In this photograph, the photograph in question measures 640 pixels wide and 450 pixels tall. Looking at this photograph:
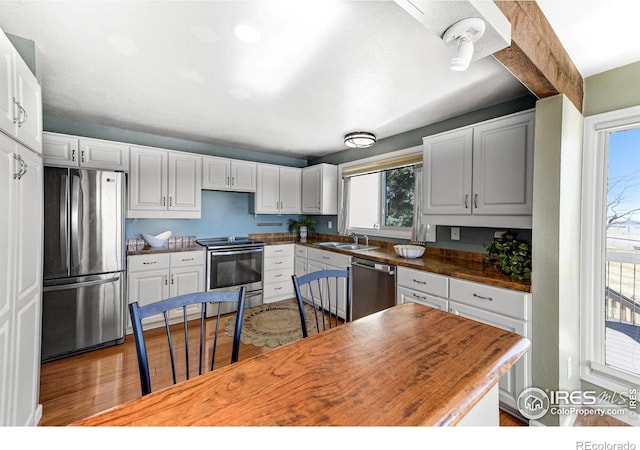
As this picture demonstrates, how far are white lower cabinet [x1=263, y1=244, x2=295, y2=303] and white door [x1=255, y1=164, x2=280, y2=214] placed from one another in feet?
2.09

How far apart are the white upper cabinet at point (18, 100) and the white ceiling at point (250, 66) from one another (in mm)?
312

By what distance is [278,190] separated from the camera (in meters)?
4.29

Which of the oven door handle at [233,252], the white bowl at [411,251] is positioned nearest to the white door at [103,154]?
the oven door handle at [233,252]

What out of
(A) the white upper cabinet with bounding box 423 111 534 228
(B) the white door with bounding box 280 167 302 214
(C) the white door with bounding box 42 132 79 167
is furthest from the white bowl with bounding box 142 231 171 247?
(A) the white upper cabinet with bounding box 423 111 534 228

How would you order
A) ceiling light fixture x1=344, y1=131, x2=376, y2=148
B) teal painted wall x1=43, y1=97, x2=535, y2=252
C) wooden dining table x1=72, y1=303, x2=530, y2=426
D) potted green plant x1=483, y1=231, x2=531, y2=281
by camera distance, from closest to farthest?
wooden dining table x1=72, y1=303, x2=530, y2=426, potted green plant x1=483, y1=231, x2=531, y2=281, teal painted wall x1=43, y1=97, x2=535, y2=252, ceiling light fixture x1=344, y1=131, x2=376, y2=148

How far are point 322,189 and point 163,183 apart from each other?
6.94 ft

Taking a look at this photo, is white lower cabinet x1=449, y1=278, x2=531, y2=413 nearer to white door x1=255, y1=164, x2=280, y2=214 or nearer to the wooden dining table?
the wooden dining table

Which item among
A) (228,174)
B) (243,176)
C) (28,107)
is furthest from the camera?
(243,176)

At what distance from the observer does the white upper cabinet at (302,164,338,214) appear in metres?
4.12

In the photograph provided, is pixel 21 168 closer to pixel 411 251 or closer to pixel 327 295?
pixel 327 295

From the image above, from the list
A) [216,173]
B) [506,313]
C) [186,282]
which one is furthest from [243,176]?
[506,313]
